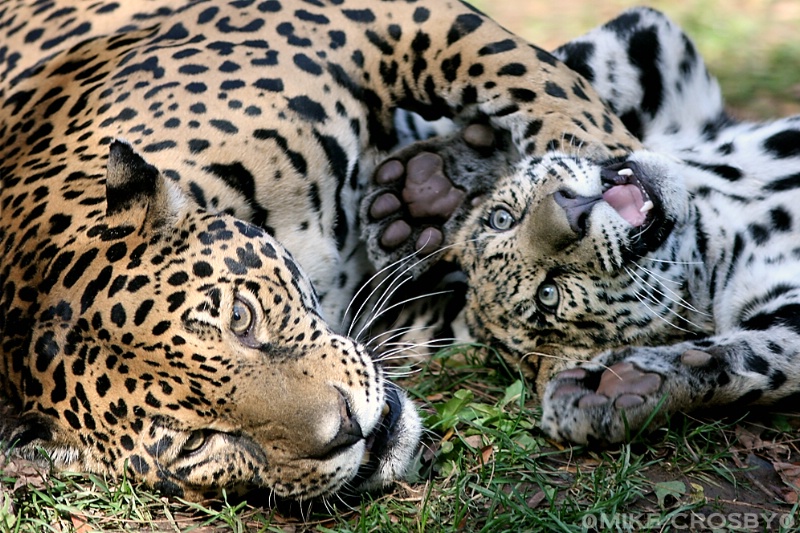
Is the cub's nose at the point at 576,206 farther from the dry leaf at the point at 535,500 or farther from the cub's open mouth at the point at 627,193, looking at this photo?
the dry leaf at the point at 535,500

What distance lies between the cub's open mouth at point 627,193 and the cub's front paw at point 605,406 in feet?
2.59

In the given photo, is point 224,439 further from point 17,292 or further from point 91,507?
point 17,292

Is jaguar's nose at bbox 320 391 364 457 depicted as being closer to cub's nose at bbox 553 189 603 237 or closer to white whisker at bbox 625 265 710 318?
cub's nose at bbox 553 189 603 237

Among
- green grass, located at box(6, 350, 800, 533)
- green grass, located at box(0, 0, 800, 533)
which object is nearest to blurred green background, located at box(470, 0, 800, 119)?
green grass, located at box(0, 0, 800, 533)

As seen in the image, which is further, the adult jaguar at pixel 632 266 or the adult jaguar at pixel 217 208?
the adult jaguar at pixel 632 266

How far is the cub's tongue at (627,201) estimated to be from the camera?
5.43 meters

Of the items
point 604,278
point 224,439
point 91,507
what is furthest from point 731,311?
point 91,507

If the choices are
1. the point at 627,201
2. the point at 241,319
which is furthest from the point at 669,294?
the point at 241,319

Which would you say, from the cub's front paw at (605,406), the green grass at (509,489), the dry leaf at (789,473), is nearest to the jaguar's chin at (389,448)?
the green grass at (509,489)

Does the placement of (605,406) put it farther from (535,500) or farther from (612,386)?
(535,500)

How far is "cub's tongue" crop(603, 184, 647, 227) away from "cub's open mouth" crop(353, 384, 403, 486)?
1.53 m

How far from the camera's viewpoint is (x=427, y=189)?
20.4 ft

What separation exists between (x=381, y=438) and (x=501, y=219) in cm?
163

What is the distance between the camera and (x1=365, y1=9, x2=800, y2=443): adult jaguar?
5133 mm
